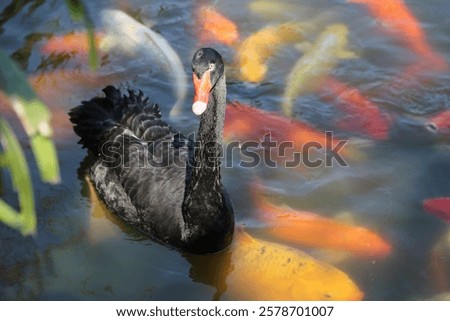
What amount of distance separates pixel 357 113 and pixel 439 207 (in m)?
0.94

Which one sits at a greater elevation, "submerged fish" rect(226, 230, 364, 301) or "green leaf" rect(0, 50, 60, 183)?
"green leaf" rect(0, 50, 60, 183)

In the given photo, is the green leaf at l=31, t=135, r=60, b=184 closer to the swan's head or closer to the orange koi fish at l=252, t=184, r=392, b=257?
the swan's head

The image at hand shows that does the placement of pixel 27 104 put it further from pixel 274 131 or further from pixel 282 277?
pixel 274 131

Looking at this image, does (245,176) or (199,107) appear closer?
(199,107)

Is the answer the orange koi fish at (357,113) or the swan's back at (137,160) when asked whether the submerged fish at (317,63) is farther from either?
the swan's back at (137,160)

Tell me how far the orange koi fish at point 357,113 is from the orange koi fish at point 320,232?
0.82 metres

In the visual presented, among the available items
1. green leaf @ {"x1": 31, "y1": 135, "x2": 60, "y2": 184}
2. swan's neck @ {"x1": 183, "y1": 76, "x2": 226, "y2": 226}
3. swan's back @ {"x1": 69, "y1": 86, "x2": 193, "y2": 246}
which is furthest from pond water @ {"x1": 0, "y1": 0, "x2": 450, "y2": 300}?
green leaf @ {"x1": 31, "y1": 135, "x2": 60, "y2": 184}

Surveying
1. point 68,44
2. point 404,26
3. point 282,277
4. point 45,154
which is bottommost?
point 404,26

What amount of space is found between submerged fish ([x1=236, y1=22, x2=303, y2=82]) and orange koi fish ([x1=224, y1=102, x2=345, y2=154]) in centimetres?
43

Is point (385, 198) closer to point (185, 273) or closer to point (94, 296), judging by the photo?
point (185, 273)

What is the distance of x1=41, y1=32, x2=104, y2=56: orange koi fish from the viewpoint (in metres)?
4.76

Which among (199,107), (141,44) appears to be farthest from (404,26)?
(199,107)

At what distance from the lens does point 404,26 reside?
503cm

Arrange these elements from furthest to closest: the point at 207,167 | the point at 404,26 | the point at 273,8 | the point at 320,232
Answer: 1. the point at 273,8
2. the point at 404,26
3. the point at 320,232
4. the point at 207,167
